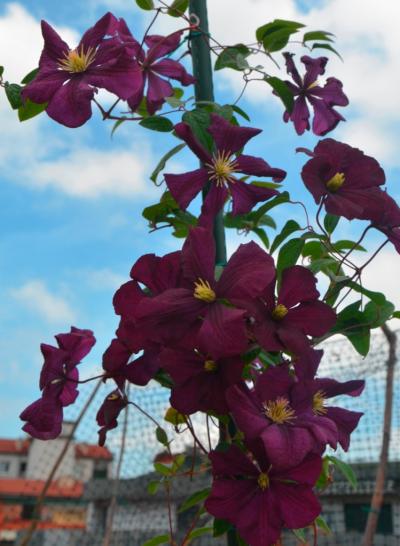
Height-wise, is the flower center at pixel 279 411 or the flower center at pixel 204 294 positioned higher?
the flower center at pixel 204 294

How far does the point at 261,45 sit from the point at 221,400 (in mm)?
456

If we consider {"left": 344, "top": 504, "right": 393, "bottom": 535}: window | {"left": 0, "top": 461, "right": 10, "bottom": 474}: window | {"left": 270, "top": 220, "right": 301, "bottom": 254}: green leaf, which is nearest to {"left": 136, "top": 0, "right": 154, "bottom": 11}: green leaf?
{"left": 270, "top": 220, "right": 301, "bottom": 254}: green leaf

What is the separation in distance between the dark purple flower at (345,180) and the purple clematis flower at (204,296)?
11 cm

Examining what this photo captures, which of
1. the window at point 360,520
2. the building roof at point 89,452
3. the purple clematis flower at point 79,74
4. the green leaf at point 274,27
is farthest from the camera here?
the window at point 360,520

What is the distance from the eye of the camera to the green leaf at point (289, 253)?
22.1 inches

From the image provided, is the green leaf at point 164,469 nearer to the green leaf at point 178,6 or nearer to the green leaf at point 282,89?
the green leaf at point 282,89

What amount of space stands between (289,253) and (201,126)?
0.13 m

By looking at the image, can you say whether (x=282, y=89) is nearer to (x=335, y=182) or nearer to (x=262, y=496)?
(x=335, y=182)

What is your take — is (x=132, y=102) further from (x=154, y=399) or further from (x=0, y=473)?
(x=0, y=473)

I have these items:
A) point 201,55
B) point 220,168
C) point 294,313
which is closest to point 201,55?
point 201,55

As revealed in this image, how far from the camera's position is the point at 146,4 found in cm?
79

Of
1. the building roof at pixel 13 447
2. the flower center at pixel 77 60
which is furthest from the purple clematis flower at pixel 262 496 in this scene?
the building roof at pixel 13 447

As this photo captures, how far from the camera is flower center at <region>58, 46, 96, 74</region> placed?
0.54m

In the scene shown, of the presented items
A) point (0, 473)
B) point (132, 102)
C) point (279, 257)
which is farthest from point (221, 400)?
point (0, 473)
